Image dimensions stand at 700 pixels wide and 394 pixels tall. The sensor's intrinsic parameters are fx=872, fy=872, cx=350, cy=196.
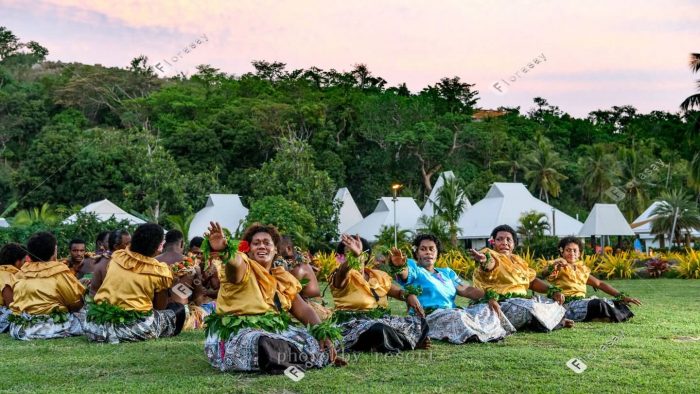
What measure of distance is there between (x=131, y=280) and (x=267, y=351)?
296cm

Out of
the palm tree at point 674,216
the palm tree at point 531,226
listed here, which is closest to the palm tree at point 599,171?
the palm tree at point 674,216

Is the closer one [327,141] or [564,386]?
[564,386]

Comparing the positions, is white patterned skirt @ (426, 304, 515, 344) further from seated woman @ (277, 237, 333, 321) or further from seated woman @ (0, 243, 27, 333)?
seated woman @ (0, 243, 27, 333)

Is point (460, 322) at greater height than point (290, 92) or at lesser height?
lesser

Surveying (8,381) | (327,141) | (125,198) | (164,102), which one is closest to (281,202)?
(125,198)

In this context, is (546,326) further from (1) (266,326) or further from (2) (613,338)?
(1) (266,326)

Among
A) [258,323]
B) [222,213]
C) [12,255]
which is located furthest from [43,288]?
[222,213]

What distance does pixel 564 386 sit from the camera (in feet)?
19.9

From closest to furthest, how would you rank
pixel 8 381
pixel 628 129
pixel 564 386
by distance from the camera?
pixel 564 386 < pixel 8 381 < pixel 628 129

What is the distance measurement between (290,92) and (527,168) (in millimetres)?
17218

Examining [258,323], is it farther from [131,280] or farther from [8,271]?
[8,271]

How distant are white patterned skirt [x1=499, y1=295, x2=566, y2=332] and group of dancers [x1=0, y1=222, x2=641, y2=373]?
1 centimetres

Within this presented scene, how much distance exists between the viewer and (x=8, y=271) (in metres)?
10.6

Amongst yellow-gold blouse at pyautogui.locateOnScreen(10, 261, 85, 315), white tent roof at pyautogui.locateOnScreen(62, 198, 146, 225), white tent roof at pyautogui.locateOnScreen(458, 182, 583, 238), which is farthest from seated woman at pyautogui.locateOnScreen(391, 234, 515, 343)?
white tent roof at pyautogui.locateOnScreen(458, 182, 583, 238)
